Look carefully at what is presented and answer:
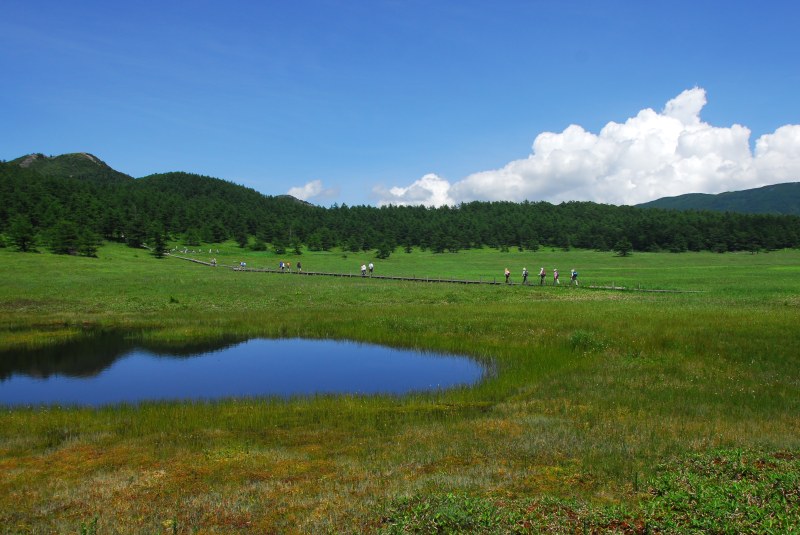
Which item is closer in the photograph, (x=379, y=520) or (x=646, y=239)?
(x=379, y=520)

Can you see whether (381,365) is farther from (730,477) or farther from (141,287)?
(141,287)

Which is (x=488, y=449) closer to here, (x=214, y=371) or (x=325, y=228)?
(x=214, y=371)

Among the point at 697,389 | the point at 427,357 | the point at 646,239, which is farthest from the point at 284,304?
the point at 646,239

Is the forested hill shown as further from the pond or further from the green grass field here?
the green grass field

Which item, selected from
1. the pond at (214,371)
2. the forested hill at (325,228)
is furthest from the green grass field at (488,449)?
the forested hill at (325,228)

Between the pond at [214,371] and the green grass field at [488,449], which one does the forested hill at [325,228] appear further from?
the green grass field at [488,449]

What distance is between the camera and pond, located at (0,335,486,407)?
19625 millimetres

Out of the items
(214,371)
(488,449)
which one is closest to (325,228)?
(214,371)

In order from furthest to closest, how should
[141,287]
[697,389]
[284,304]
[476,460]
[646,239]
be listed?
[646,239] < [141,287] < [284,304] < [697,389] < [476,460]

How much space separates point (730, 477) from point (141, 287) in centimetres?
5506

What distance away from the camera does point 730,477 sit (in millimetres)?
9367

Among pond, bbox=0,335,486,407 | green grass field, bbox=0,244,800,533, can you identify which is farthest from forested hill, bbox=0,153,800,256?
green grass field, bbox=0,244,800,533

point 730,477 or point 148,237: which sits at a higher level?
point 148,237

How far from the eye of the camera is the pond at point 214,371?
1962 cm
